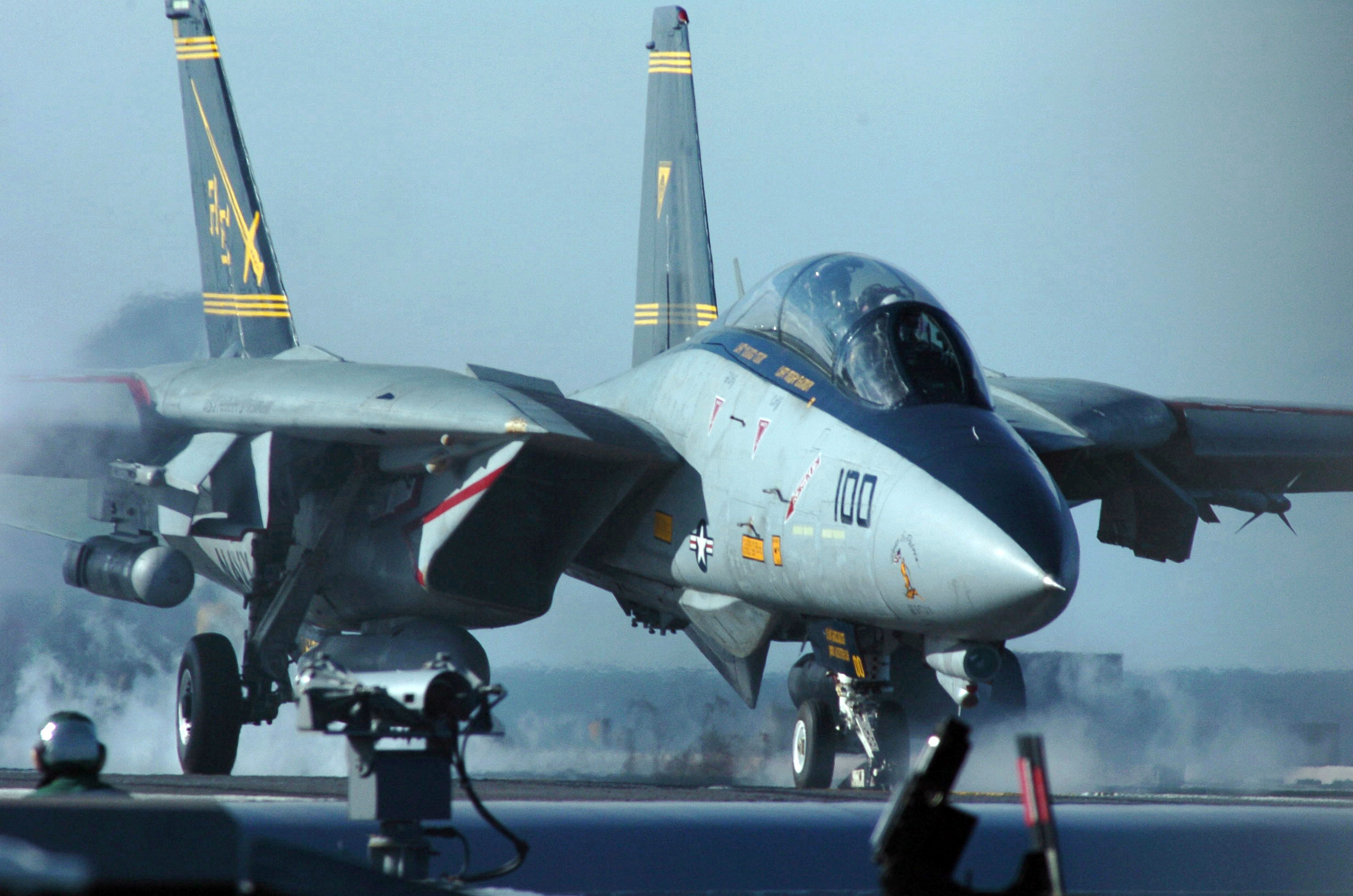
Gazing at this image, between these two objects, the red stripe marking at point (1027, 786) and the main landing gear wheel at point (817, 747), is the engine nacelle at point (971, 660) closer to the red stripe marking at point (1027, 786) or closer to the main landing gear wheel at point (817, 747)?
the main landing gear wheel at point (817, 747)

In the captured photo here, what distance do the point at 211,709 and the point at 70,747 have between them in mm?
6713

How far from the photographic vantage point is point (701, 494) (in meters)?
8.88

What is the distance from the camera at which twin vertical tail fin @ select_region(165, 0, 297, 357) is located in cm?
1332

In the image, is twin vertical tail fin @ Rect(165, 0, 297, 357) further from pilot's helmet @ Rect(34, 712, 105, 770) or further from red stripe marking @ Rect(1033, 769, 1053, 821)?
red stripe marking @ Rect(1033, 769, 1053, 821)

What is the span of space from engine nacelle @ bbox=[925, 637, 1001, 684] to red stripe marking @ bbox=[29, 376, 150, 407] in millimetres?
6015

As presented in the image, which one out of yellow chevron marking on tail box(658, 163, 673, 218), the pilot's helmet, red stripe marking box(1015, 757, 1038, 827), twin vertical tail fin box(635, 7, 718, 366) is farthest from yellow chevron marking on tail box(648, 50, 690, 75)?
red stripe marking box(1015, 757, 1038, 827)

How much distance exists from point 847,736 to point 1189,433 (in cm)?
359

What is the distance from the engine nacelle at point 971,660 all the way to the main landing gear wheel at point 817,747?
1.96m

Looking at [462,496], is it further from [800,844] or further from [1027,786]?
[1027,786]

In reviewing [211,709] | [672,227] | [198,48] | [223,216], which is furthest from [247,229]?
[211,709]

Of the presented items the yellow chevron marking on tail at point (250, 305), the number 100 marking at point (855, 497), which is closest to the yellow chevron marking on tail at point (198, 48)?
the yellow chevron marking on tail at point (250, 305)

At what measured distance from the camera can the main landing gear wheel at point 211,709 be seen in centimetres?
1002

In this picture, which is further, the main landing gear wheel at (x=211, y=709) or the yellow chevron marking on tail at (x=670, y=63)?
the yellow chevron marking on tail at (x=670, y=63)

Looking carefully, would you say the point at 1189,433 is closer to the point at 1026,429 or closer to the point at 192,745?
the point at 1026,429
